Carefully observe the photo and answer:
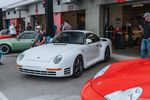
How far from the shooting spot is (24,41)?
13523 millimetres

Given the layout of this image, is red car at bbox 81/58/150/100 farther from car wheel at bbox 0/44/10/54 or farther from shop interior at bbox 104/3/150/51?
shop interior at bbox 104/3/150/51

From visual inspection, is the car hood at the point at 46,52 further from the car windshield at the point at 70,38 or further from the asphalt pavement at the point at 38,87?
the asphalt pavement at the point at 38,87

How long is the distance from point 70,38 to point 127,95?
19.6ft

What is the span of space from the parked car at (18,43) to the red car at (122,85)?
1063 cm

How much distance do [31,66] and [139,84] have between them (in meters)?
4.57

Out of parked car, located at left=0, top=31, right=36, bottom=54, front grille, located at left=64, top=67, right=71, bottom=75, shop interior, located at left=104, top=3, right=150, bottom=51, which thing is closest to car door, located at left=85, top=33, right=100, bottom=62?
front grille, located at left=64, top=67, right=71, bottom=75

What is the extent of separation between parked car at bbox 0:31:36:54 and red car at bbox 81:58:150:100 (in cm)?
1063

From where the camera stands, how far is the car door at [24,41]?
13.5 metres

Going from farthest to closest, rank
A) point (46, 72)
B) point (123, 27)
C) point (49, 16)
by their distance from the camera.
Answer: point (123, 27) < point (49, 16) < point (46, 72)

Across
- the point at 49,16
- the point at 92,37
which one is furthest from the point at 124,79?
the point at 49,16

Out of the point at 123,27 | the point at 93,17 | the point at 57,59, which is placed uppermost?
the point at 93,17

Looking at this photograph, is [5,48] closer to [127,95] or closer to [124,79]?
[124,79]

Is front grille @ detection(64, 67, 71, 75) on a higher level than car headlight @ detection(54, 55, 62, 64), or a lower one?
lower

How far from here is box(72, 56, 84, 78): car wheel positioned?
23.4 ft
